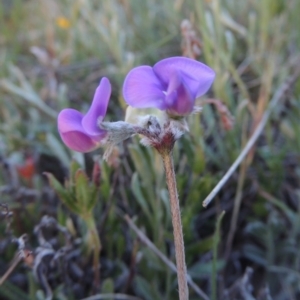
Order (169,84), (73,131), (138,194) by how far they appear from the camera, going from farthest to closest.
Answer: (138,194)
(73,131)
(169,84)

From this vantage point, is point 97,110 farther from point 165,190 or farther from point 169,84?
point 165,190

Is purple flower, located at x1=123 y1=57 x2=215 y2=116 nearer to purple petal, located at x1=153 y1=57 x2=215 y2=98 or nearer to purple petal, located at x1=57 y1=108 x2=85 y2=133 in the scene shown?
purple petal, located at x1=153 y1=57 x2=215 y2=98

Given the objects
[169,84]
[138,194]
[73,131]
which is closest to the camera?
[169,84]

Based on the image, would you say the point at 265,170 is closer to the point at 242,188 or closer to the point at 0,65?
the point at 242,188

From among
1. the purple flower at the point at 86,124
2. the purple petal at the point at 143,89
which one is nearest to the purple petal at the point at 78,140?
the purple flower at the point at 86,124

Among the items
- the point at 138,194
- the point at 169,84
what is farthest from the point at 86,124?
the point at 138,194

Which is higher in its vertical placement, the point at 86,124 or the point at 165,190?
the point at 86,124
